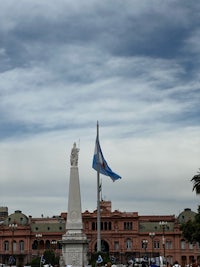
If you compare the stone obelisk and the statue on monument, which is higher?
the statue on monument

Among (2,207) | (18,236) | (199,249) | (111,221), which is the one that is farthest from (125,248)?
(2,207)

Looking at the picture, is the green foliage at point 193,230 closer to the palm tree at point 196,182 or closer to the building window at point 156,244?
the palm tree at point 196,182

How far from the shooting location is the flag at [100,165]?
6117 cm

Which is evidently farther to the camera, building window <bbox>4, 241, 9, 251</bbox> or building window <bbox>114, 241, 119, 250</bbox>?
building window <bbox>4, 241, 9, 251</bbox>

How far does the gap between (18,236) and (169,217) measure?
1284 inches

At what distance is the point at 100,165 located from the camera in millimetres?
62438

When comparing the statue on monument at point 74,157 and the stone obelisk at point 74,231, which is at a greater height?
the statue on monument at point 74,157

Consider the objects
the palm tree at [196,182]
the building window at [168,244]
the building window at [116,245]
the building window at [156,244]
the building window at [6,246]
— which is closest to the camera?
the palm tree at [196,182]

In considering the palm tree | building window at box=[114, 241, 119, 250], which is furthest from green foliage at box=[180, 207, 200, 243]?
building window at box=[114, 241, 119, 250]

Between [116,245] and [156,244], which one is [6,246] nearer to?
[116,245]

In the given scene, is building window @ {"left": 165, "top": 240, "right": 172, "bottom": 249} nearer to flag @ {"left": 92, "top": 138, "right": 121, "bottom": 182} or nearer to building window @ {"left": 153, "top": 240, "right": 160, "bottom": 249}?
building window @ {"left": 153, "top": 240, "right": 160, "bottom": 249}

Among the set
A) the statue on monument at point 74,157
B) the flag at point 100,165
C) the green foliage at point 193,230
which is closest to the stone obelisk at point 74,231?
the statue on monument at point 74,157

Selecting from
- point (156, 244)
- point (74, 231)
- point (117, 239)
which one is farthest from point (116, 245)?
point (74, 231)

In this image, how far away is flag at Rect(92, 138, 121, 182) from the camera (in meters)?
61.2
